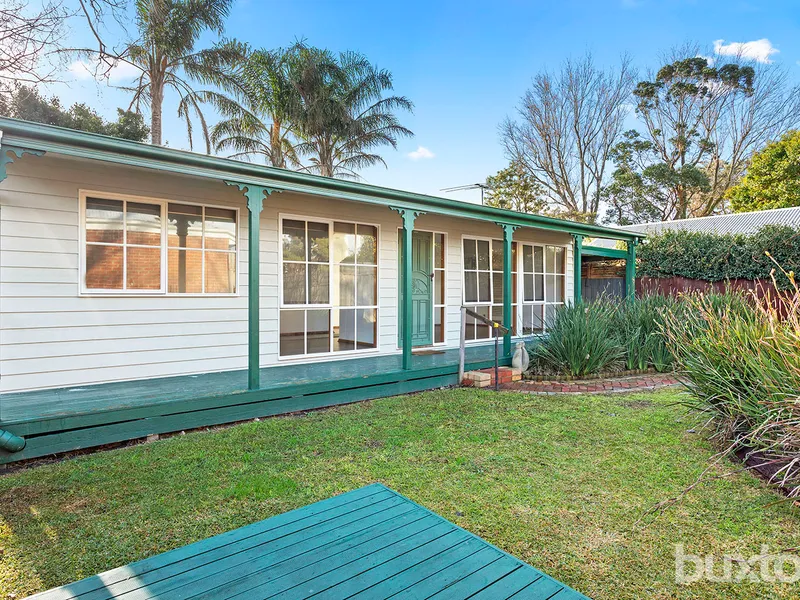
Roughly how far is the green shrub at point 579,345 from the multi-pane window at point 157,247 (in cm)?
460

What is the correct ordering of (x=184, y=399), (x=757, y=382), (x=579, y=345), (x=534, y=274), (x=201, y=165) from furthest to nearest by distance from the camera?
1. (x=534, y=274)
2. (x=579, y=345)
3. (x=201, y=165)
4. (x=184, y=399)
5. (x=757, y=382)

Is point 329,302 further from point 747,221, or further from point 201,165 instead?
point 747,221

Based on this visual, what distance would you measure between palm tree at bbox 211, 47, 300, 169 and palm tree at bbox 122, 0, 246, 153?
97 centimetres

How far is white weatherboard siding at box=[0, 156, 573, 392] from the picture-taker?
443 cm

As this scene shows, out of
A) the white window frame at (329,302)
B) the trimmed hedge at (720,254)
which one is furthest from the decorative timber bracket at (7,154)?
the trimmed hedge at (720,254)

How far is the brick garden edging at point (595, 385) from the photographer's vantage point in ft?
20.2

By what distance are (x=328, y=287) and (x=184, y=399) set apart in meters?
2.71

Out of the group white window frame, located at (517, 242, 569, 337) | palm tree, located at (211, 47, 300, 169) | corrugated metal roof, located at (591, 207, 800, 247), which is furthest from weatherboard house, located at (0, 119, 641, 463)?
palm tree, located at (211, 47, 300, 169)

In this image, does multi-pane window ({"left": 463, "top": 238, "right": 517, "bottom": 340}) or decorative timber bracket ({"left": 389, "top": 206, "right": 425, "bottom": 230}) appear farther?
multi-pane window ({"left": 463, "top": 238, "right": 517, "bottom": 340})

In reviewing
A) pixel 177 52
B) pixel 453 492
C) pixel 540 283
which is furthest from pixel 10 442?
pixel 177 52

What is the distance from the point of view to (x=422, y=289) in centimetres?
772

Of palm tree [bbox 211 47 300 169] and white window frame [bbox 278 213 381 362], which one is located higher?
palm tree [bbox 211 47 300 169]

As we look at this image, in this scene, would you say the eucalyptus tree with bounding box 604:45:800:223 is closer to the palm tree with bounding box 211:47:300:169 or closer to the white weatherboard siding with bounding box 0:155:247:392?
the palm tree with bounding box 211:47:300:169

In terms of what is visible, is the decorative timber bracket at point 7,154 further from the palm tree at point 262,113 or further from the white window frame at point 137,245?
the palm tree at point 262,113
